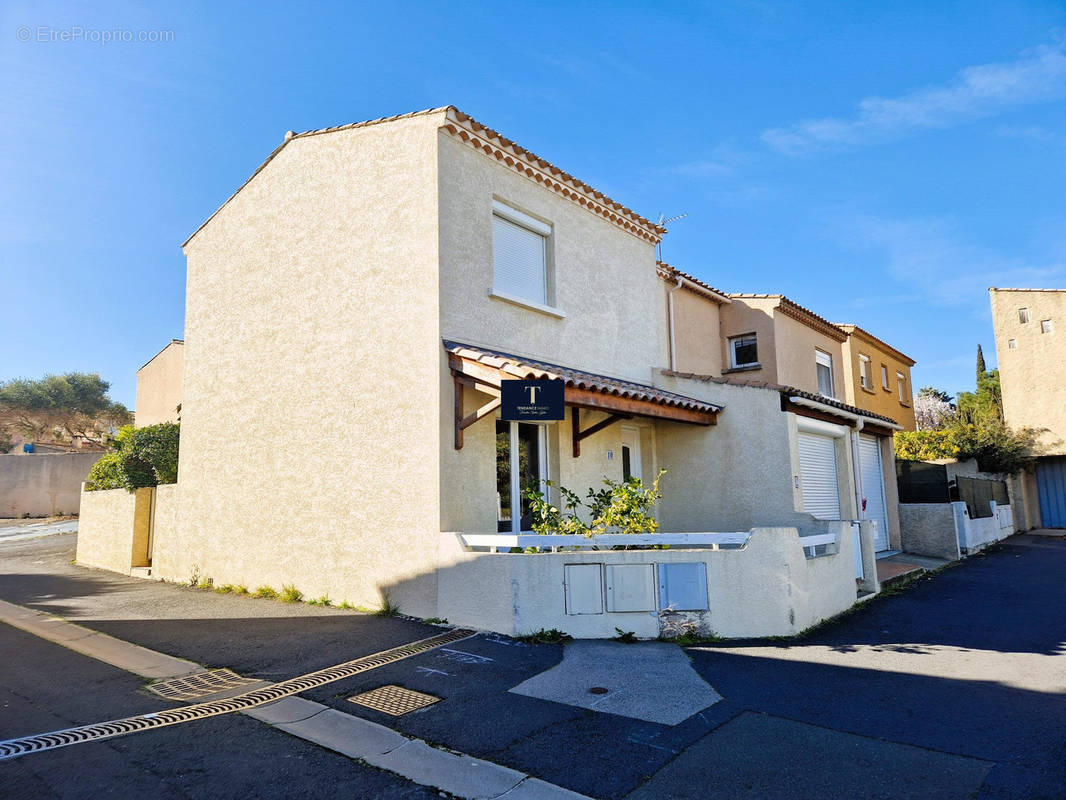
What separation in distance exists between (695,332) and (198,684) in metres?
11.9

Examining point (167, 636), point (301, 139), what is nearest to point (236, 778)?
point (167, 636)

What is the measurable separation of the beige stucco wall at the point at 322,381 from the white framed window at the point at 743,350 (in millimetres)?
9953

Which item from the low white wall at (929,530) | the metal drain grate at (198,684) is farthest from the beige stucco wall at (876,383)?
the metal drain grate at (198,684)

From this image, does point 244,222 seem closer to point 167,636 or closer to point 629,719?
point 167,636

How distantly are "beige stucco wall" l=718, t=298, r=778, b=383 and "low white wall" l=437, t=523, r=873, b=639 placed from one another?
344 inches

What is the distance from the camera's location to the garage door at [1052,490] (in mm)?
21516

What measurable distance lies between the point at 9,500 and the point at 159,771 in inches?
1038

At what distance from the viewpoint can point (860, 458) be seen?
13633 mm

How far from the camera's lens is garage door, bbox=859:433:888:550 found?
1389 cm

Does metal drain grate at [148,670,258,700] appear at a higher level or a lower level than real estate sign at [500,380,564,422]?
lower

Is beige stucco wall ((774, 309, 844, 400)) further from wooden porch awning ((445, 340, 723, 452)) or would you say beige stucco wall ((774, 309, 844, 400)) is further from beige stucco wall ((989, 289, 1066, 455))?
wooden porch awning ((445, 340, 723, 452))

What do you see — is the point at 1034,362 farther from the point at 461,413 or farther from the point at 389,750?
the point at 389,750

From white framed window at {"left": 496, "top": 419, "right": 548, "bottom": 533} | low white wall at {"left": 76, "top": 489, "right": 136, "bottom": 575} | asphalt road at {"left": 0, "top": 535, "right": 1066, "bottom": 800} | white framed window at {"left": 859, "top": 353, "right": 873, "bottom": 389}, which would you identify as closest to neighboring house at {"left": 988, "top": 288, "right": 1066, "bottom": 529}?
white framed window at {"left": 859, "top": 353, "right": 873, "bottom": 389}

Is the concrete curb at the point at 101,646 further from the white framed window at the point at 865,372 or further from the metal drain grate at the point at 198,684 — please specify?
the white framed window at the point at 865,372
